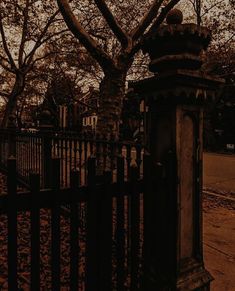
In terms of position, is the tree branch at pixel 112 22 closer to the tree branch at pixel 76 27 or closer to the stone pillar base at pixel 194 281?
the tree branch at pixel 76 27

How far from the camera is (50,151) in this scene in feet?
19.5

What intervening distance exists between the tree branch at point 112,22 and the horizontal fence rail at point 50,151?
11.1 feet

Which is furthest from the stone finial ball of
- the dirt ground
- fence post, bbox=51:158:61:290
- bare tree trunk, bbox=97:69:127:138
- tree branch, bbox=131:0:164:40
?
tree branch, bbox=131:0:164:40

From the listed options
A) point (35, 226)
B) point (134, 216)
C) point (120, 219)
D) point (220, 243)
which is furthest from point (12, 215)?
point (220, 243)

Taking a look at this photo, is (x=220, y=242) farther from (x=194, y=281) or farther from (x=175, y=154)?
(x=175, y=154)

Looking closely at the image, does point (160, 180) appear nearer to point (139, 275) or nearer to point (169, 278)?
point (169, 278)

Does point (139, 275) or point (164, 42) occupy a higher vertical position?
point (164, 42)

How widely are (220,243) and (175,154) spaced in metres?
2.79

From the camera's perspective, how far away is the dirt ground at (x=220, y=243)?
11.3 feet

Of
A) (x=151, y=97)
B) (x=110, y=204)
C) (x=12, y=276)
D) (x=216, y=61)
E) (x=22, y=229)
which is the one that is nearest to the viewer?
(x=12, y=276)

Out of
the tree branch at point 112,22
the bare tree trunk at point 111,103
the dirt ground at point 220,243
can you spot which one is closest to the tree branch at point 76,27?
the tree branch at point 112,22

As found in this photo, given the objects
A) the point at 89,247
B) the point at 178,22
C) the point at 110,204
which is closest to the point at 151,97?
the point at 178,22

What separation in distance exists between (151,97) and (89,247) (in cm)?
144

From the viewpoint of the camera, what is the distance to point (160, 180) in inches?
99.5
